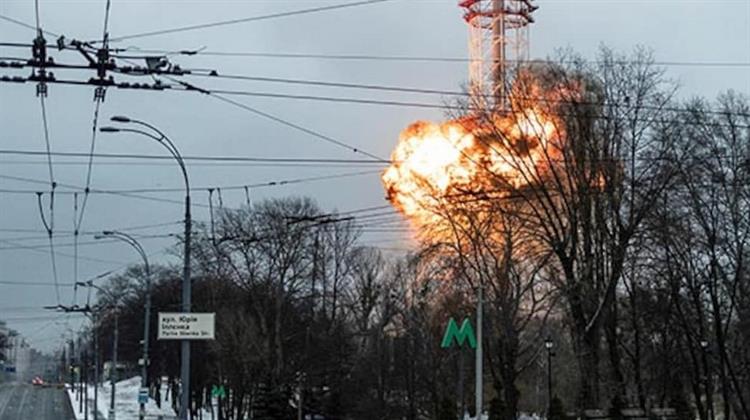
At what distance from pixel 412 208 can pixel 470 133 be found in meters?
3.72

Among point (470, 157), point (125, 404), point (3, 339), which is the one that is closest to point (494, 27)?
point (470, 157)

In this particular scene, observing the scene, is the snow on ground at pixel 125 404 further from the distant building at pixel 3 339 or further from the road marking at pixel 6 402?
the distant building at pixel 3 339

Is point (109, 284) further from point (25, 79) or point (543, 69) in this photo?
point (25, 79)

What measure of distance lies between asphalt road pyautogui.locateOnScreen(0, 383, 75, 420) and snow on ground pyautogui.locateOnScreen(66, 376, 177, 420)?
3.44 ft

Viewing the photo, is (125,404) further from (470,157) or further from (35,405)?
(470,157)

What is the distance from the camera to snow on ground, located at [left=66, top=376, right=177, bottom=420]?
86.9m

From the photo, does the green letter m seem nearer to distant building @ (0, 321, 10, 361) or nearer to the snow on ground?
the snow on ground

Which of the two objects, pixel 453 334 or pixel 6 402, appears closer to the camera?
pixel 453 334

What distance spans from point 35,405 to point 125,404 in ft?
29.5

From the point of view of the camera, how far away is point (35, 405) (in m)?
102

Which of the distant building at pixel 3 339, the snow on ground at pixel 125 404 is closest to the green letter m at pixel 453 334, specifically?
the snow on ground at pixel 125 404

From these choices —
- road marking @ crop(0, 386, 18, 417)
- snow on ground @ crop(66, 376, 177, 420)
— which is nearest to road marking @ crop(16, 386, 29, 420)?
road marking @ crop(0, 386, 18, 417)

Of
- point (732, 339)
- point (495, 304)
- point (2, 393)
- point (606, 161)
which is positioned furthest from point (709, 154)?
point (2, 393)

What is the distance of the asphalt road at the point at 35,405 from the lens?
87812 mm
